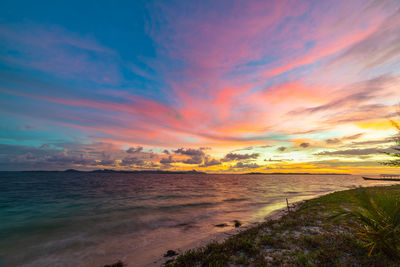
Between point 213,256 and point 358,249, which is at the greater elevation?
point 358,249

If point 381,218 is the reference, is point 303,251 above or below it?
below

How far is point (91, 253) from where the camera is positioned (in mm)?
13172

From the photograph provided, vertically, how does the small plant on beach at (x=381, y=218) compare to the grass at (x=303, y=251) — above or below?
above

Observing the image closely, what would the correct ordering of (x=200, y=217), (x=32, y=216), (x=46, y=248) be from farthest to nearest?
(x=32, y=216) < (x=200, y=217) < (x=46, y=248)

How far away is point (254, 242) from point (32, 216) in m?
32.9

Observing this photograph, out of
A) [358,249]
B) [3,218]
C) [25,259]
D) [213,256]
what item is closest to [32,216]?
[3,218]

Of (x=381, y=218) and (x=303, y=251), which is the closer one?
(x=381, y=218)

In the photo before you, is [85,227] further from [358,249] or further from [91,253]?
[358,249]

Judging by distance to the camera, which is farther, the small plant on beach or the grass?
the grass

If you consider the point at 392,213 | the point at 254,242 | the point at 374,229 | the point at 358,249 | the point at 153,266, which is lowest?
the point at 153,266

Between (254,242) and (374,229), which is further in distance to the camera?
(254,242)

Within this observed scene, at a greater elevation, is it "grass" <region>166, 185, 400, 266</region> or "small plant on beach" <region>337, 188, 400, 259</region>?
"small plant on beach" <region>337, 188, 400, 259</region>

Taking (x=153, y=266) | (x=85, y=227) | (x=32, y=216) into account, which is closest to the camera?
(x=153, y=266)

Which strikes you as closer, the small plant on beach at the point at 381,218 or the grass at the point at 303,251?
the small plant on beach at the point at 381,218
